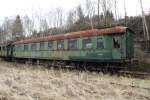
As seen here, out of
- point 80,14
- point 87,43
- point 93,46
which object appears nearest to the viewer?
point 93,46

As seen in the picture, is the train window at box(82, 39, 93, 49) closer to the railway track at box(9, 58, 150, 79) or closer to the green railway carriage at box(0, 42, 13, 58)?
the railway track at box(9, 58, 150, 79)

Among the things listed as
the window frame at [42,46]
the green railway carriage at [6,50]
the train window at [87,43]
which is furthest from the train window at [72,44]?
the green railway carriage at [6,50]

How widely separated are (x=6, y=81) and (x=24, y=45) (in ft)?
62.7

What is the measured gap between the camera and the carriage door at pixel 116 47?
1652cm

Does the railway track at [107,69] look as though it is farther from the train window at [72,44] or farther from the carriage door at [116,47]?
the train window at [72,44]

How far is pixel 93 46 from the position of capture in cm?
1803

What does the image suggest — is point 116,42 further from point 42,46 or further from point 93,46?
point 42,46

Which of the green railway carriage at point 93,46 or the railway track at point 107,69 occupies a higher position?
the green railway carriage at point 93,46

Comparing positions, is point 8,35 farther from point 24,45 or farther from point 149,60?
point 149,60

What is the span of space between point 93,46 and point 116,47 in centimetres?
189

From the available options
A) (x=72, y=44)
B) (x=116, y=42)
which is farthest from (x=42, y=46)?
(x=116, y=42)

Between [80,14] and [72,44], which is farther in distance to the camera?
[80,14]

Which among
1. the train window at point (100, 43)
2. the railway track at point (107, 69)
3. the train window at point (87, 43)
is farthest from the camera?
the train window at point (87, 43)

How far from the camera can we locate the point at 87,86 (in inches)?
444
